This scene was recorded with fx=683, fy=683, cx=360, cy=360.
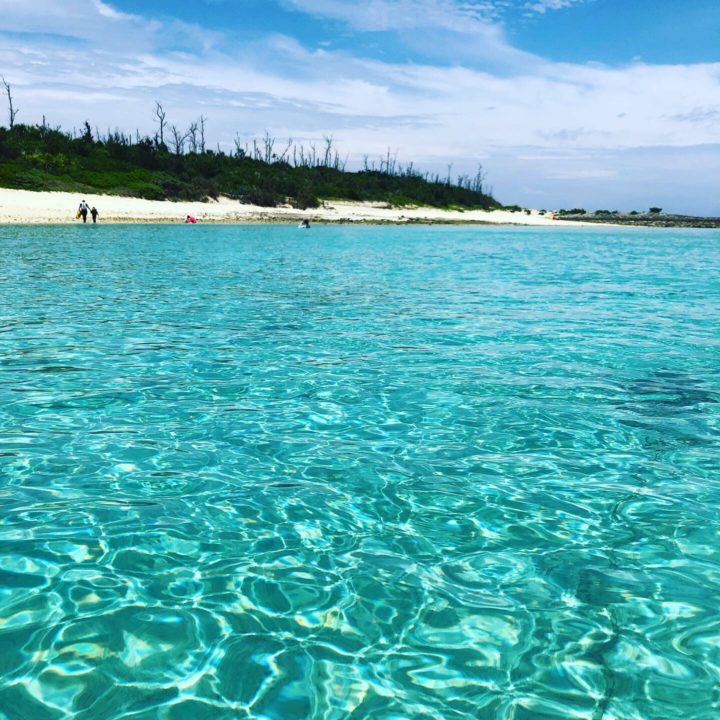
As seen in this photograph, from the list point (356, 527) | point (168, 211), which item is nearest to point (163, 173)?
point (168, 211)

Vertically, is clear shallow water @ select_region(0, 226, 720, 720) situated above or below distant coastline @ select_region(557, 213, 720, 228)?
below

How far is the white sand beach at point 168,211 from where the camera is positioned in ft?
184

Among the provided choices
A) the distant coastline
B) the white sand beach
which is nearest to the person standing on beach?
the white sand beach

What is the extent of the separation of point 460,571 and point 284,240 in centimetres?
4265

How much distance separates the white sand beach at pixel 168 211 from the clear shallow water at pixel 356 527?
47.3 metres

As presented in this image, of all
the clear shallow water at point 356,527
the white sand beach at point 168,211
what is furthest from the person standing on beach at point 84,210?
the clear shallow water at point 356,527

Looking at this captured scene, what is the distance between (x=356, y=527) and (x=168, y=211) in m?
65.6

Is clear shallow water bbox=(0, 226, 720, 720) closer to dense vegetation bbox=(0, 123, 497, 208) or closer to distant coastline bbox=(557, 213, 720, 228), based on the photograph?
dense vegetation bbox=(0, 123, 497, 208)

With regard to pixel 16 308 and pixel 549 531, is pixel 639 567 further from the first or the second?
pixel 16 308

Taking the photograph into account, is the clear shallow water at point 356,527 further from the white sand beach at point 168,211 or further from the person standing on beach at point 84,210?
the white sand beach at point 168,211

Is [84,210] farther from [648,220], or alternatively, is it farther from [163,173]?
[648,220]

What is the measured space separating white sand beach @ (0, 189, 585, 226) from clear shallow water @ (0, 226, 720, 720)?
47.3 meters

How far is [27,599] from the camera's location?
15.7 ft

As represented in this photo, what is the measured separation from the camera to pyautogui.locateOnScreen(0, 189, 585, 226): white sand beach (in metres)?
55.9
